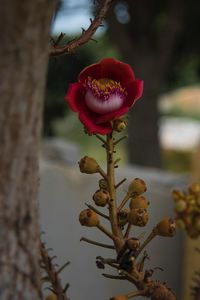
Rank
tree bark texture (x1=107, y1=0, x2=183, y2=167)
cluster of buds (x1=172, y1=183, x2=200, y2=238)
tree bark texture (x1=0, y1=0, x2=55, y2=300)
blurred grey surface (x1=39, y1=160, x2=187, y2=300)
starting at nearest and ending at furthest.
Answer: tree bark texture (x1=0, y1=0, x2=55, y2=300), cluster of buds (x1=172, y1=183, x2=200, y2=238), blurred grey surface (x1=39, y1=160, x2=187, y2=300), tree bark texture (x1=107, y1=0, x2=183, y2=167)

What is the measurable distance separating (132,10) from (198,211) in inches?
133

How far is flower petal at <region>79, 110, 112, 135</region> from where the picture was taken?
67cm

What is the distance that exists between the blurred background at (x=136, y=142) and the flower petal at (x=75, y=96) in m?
0.65

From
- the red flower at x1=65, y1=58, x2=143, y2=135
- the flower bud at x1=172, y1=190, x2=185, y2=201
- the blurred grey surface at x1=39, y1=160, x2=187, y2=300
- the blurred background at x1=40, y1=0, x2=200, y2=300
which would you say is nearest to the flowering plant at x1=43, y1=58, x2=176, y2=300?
the red flower at x1=65, y1=58, x2=143, y2=135

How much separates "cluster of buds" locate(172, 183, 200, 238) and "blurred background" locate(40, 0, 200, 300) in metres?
0.45

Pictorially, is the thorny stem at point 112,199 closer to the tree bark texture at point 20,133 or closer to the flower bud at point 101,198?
the flower bud at point 101,198

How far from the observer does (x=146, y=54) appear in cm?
423

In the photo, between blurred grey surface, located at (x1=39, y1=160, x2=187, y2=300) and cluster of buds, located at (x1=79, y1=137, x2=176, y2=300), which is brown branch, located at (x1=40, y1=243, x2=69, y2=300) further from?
blurred grey surface, located at (x1=39, y1=160, x2=187, y2=300)

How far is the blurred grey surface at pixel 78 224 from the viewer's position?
1.82 meters

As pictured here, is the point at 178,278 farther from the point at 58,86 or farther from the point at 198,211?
the point at 58,86

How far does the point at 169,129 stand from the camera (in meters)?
10.8

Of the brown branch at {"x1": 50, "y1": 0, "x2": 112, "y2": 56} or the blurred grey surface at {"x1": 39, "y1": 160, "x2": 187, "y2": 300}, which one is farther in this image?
the blurred grey surface at {"x1": 39, "y1": 160, "x2": 187, "y2": 300}

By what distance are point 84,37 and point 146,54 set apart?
357 centimetres

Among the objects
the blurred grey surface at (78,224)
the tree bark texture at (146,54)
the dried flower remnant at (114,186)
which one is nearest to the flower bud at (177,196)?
the dried flower remnant at (114,186)
